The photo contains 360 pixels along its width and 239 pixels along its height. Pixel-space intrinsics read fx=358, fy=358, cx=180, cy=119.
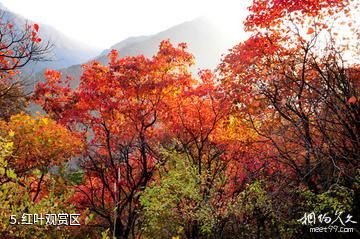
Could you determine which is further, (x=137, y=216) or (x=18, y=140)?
(x=137, y=216)

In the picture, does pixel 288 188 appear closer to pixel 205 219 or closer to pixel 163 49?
pixel 205 219

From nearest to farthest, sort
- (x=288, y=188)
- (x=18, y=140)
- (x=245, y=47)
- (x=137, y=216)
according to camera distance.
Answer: (x=288, y=188), (x=18, y=140), (x=245, y=47), (x=137, y=216)

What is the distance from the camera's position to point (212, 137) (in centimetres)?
2184

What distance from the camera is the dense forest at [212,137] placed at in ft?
40.1

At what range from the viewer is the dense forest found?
12.2 metres

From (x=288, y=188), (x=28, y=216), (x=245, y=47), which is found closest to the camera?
(x=28, y=216)

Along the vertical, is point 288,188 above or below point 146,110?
below

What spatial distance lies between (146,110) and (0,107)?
41.5ft

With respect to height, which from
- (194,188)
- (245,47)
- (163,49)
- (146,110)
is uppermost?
(163,49)

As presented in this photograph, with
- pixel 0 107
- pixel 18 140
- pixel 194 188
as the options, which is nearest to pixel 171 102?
pixel 194 188

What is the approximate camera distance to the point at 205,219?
1570cm

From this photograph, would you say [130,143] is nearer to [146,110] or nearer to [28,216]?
[146,110]

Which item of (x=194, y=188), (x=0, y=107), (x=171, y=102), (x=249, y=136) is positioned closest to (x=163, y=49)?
(x=171, y=102)

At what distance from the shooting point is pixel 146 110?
22.9 m
